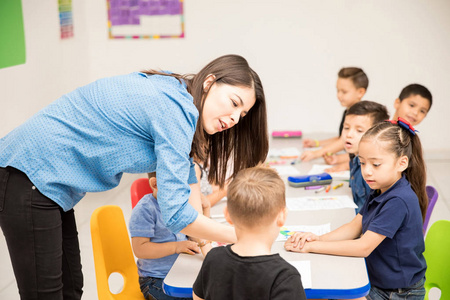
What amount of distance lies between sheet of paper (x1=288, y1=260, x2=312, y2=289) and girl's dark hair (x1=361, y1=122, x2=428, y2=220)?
57cm

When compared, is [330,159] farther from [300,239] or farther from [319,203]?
[300,239]

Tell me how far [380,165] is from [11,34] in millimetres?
3093

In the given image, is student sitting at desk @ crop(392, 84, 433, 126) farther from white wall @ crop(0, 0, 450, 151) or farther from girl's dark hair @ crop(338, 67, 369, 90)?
white wall @ crop(0, 0, 450, 151)

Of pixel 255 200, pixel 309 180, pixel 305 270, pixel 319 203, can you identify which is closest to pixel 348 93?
pixel 309 180

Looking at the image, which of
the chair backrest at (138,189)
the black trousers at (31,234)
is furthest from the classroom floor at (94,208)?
the black trousers at (31,234)

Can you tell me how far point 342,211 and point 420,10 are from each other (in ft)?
12.5

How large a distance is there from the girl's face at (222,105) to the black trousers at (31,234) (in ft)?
1.77

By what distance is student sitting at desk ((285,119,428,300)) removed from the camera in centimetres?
178

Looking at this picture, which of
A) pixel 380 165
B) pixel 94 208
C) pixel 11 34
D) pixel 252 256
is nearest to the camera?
pixel 252 256

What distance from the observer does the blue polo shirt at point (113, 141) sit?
1413 mm

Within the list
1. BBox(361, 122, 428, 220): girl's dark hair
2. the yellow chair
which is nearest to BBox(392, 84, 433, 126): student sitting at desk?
BBox(361, 122, 428, 220): girl's dark hair

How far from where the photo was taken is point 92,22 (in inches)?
221

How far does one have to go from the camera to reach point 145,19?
5547mm

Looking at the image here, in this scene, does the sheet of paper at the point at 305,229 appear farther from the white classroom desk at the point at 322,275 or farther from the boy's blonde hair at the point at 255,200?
the boy's blonde hair at the point at 255,200
